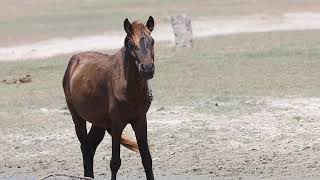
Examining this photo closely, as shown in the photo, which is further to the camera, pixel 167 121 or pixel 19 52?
pixel 19 52

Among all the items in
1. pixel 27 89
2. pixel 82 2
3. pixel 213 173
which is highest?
pixel 213 173

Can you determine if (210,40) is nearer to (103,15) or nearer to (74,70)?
(103,15)

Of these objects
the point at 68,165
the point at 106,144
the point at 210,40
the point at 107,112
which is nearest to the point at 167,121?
the point at 106,144

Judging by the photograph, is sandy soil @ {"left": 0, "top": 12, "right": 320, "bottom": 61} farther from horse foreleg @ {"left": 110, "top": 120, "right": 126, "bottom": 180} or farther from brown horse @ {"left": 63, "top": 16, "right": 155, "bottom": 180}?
horse foreleg @ {"left": 110, "top": 120, "right": 126, "bottom": 180}

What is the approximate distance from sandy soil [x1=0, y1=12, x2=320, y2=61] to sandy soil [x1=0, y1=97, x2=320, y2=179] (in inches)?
573

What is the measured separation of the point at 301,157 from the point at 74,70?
2.79 m

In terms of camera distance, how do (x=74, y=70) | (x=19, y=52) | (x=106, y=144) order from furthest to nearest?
(x=19, y=52)
(x=106, y=144)
(x=74, y=70)

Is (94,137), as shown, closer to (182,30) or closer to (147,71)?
(147,71)

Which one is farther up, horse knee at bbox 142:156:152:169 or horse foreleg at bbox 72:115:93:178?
horse knee at bbox 142:156:152:169

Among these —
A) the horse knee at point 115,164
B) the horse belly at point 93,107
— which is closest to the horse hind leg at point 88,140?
the horse belly at point 93,107

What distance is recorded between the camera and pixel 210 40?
29.5 meters

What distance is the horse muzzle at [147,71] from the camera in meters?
8.18

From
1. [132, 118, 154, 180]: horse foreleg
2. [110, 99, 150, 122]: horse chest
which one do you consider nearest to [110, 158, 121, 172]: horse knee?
[132, 118, 154, 180]: horse foreleg

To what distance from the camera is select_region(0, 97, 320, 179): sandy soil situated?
35.1ft
